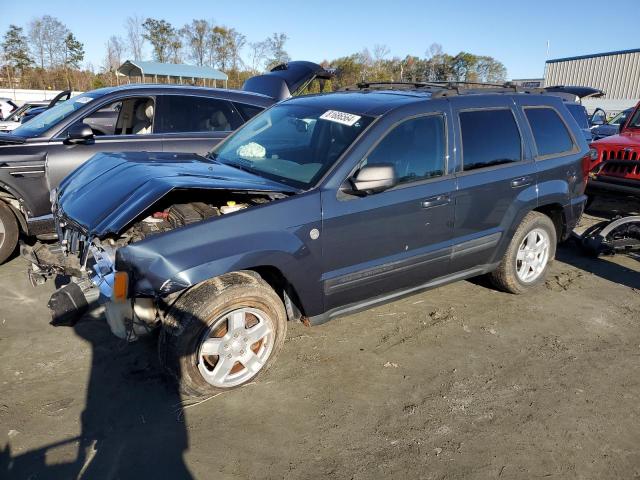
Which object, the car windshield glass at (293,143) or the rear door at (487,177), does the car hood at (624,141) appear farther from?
the car windshield glass at (293,143)

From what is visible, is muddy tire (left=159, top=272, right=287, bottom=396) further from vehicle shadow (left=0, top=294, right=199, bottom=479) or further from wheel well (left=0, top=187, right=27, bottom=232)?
wheel well (left=0, top=187, right=27, bottom=232)

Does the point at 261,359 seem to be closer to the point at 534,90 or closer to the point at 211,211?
the point at 211,211

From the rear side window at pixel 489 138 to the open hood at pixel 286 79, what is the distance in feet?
14.4

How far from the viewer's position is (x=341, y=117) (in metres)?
3.79

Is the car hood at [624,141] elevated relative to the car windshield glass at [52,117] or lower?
lower

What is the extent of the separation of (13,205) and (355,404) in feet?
13.6

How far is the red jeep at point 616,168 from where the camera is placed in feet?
23.1

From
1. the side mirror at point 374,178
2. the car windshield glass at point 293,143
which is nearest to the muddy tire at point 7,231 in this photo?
the car windshield glass at point 293,143

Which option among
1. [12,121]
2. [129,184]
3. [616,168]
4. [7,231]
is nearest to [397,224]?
[129,184]

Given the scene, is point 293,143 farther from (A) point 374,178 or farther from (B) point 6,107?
(B) point 6,107

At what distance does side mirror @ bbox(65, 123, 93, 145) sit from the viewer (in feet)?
17.4

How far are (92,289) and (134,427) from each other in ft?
2.94

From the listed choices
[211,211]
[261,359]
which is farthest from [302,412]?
[211,211]

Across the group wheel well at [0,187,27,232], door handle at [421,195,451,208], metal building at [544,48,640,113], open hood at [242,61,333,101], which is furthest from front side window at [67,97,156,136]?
metal building at [544,48,640,113]
